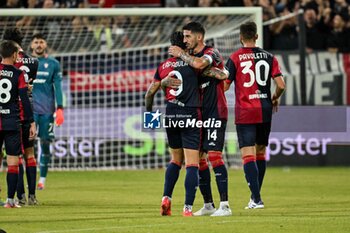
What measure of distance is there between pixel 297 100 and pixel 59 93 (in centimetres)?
687

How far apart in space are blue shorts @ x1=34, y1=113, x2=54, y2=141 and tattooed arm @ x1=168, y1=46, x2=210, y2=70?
5.17m

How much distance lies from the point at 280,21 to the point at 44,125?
24.7ft

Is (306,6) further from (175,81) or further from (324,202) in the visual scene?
(175,81)

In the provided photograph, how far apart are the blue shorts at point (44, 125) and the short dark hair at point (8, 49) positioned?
12.2 ft

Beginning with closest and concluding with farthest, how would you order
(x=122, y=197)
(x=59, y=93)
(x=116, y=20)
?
(x=122, y=197) → (x=59, y=93) → (x=116, y=20)

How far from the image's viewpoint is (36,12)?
18.4 metres

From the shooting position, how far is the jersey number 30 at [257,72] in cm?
1258

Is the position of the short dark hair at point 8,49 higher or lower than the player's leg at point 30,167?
higher

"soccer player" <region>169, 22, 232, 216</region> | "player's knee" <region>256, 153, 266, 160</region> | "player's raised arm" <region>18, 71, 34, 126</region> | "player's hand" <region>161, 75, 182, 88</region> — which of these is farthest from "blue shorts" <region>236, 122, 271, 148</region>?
"player's raised arm" <region>18, 71, 34, 126</region>

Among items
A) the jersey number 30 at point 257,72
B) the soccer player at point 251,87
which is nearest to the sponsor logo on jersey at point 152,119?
the soccer player at point 251,87

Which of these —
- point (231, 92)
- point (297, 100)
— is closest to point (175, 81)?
point (231, 92)

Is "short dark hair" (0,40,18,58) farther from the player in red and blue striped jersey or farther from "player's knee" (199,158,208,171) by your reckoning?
"player's knee" (199,158,208,171)

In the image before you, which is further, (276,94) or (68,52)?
(68,52)

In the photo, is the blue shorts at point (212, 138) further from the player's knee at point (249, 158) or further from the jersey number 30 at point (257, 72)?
the jersey number 30 at point (257, 72)
